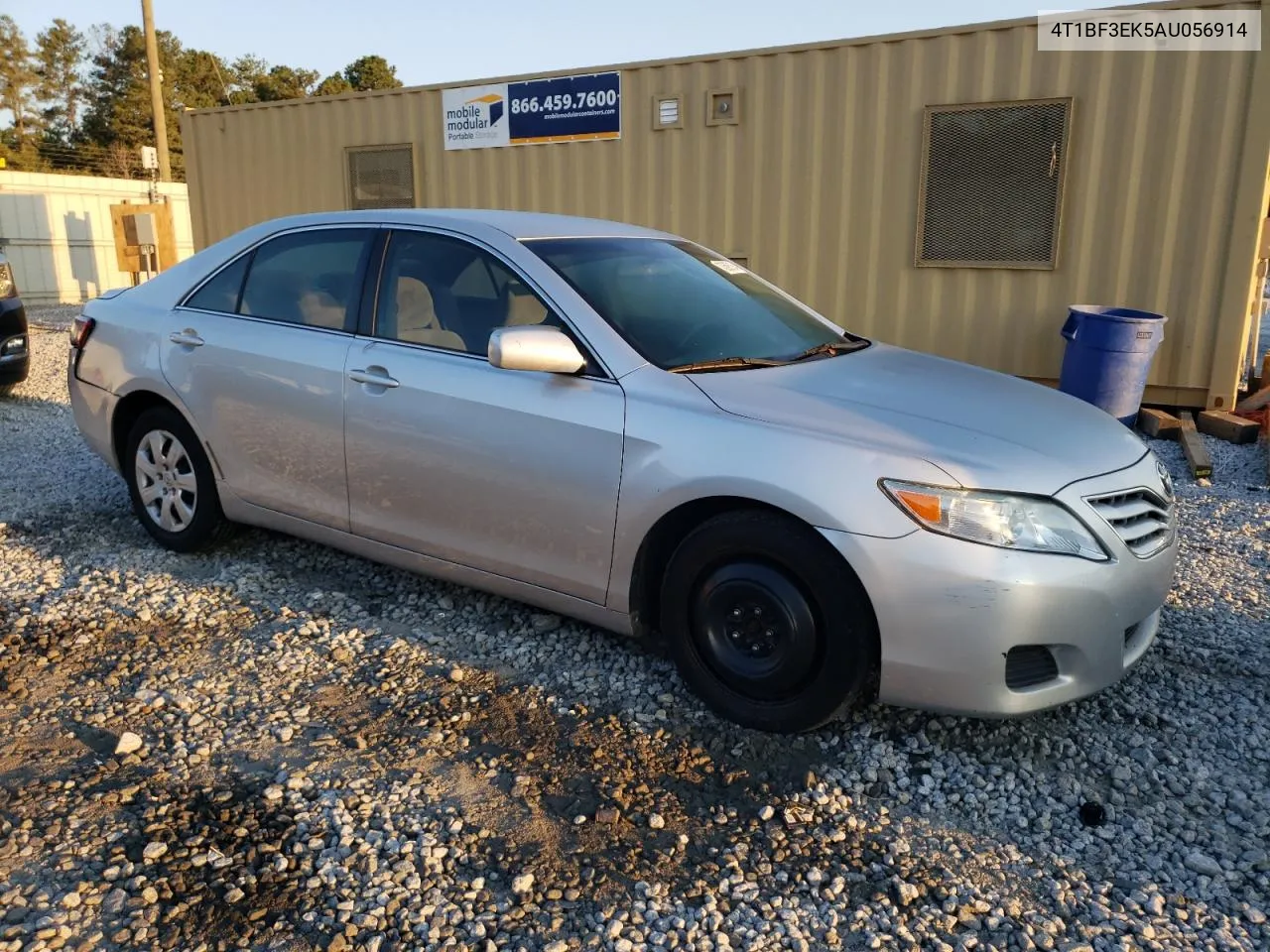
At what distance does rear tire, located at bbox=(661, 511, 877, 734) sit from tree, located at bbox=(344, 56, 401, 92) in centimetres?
4897

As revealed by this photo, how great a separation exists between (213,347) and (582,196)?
6.12 meters

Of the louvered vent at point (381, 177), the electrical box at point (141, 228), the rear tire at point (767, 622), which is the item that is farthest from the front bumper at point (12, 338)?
the rear tire at point (767, 622)

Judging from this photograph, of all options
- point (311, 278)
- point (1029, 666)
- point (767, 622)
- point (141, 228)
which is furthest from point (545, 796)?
point (141, 228)

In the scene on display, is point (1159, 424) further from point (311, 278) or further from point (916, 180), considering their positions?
point (311, 278)

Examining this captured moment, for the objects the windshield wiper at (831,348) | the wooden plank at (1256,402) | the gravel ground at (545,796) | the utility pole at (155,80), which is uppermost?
the utility pole at (155,80)

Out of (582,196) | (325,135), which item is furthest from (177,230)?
(582,196)

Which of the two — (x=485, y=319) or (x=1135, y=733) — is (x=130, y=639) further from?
(x=1135, y=733)

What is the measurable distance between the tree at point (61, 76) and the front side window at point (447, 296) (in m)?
55.2

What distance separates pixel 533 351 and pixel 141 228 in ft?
48.1

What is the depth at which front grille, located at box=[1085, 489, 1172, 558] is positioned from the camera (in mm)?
2947

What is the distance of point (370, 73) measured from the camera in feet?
157

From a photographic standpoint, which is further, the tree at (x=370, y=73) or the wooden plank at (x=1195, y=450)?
the tree at (x=370, y=73)

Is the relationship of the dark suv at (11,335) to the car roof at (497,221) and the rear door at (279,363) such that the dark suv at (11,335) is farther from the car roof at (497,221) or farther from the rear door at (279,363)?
the car roof at (497,221)

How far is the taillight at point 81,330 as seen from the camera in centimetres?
493
